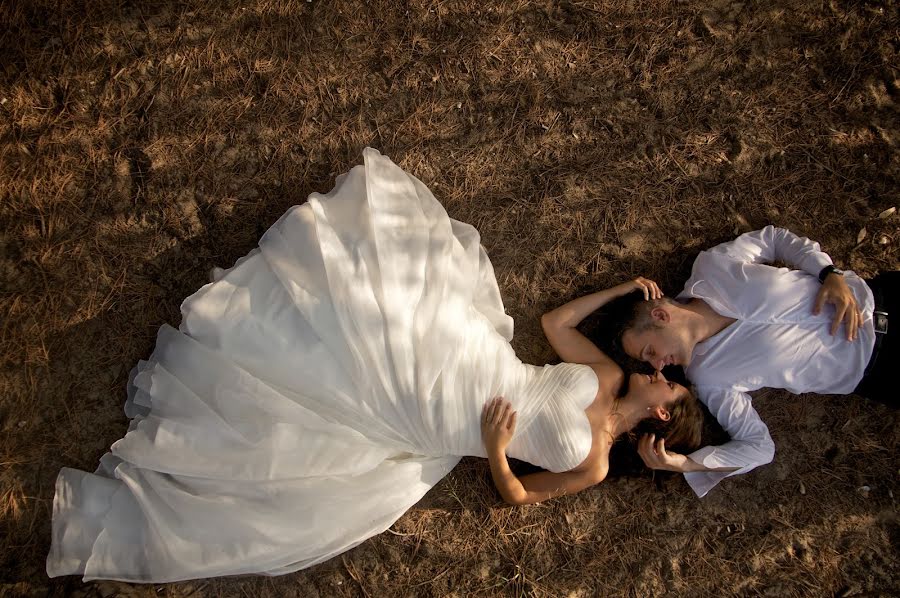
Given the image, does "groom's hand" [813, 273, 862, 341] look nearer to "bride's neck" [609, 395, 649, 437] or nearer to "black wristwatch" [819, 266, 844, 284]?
"black wristwatch" [819, 266, 844, 284]

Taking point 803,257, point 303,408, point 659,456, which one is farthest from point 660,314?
point 303,408

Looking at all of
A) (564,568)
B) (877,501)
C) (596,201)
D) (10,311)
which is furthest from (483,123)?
(877,501)

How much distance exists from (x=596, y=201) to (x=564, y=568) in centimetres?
235

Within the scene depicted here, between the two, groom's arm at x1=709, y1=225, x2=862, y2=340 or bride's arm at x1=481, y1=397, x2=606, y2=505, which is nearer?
bride's arm at x1=481, y1=397, x2=606, y2=505

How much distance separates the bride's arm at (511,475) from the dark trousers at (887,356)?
5.71 ft

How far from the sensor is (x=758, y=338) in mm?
3393

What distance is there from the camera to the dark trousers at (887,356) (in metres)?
3.35

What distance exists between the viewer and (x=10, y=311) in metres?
3.32

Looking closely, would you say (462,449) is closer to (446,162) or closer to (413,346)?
(413,346)

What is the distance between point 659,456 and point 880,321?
1569 millimetres

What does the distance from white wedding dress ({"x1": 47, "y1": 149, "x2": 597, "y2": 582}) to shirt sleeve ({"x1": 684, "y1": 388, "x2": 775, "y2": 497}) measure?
93 centimetres

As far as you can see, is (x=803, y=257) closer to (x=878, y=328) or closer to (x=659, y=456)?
(x=878, y=328)

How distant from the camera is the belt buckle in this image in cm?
337

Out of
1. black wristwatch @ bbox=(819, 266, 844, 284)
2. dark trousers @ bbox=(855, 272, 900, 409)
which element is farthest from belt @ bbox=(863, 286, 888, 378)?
black wristwatch @ bbox=(819, 266, 844, 284)
